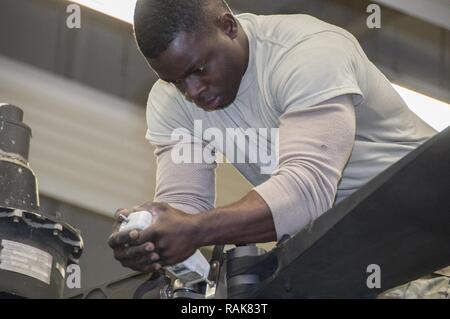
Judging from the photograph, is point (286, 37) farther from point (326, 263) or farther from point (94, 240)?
point (94, 240)

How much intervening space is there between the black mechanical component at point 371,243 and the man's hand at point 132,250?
0.13 m

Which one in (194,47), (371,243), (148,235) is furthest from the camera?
(194,47)

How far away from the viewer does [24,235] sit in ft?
5.96

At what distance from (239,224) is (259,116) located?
13.7 inches

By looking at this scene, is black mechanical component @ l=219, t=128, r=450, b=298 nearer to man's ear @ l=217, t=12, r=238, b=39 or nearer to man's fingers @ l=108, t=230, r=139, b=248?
man's fingers @ l=108, t=230, r=139, b=248

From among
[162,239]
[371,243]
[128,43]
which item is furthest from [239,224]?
[128,43]

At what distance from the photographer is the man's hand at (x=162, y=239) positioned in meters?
1.56

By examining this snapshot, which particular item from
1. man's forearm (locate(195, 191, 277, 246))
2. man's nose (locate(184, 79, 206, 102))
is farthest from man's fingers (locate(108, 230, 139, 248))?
man's nose (locate(184, 79, 206, 102))

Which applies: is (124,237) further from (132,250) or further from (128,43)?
(128,43)

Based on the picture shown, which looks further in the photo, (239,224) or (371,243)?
(239,224)

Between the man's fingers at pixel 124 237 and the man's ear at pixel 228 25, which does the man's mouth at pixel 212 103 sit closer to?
the man's ear at pixel 228 25

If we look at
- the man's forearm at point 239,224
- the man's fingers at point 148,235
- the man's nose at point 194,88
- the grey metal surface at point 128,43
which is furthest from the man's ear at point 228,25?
the grey metal surface at point 128,43

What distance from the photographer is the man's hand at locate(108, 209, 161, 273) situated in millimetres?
1574

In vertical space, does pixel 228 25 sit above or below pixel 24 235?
above
